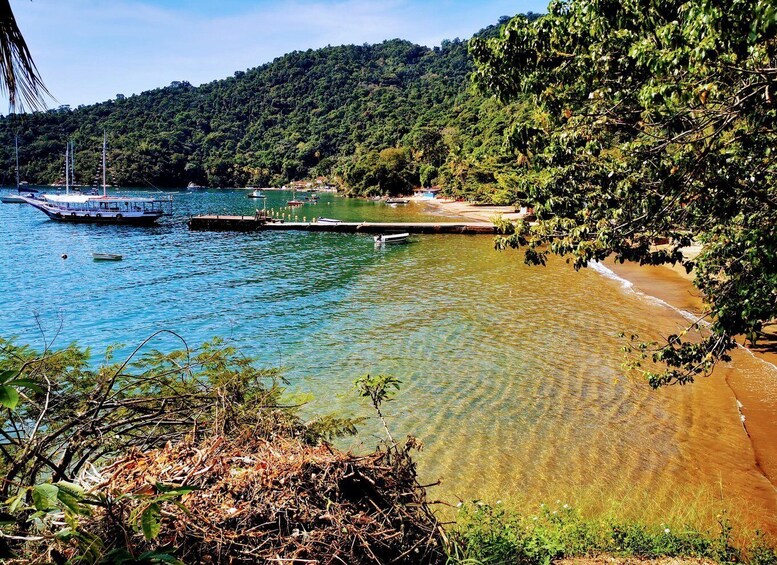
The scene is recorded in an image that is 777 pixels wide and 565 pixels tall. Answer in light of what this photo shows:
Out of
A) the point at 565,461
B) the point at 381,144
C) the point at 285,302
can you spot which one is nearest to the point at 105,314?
the point at 285,302

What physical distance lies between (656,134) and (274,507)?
18.6 ft

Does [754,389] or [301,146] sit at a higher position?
[301,146]

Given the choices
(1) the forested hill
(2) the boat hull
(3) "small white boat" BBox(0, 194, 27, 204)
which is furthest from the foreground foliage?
(1) the forested hill

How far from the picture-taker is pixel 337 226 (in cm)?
4897

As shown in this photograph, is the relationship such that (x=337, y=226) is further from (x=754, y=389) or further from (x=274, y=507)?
(x=274, y=507)

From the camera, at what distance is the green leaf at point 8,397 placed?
179 centimetres

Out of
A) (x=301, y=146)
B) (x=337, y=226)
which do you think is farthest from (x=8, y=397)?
(x=301, y=146)

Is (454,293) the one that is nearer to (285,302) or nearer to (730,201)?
(285,302)

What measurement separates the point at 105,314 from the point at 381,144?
13557cm

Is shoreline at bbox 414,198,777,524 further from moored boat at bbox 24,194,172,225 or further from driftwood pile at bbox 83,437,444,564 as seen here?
moored boat at bbox 24,194,172,225

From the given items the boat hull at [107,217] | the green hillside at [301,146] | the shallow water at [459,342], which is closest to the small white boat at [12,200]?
the green hillside at [301,146]

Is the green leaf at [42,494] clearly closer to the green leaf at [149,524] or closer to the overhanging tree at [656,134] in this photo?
the green leaf at [149,524]

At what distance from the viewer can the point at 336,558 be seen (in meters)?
3.17

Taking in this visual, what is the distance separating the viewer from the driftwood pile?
9.86 ft
